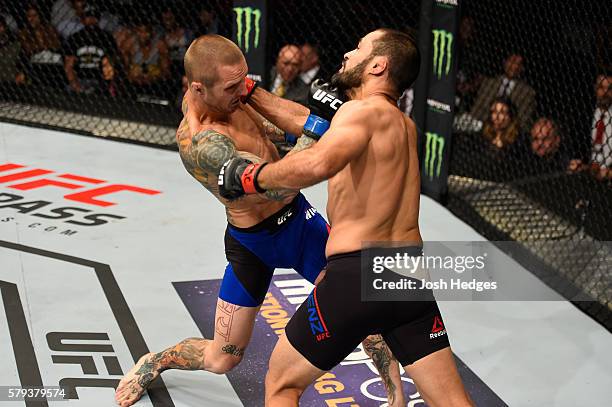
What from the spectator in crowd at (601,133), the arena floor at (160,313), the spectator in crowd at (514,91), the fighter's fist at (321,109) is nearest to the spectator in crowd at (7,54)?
the arena floor at (160,313)

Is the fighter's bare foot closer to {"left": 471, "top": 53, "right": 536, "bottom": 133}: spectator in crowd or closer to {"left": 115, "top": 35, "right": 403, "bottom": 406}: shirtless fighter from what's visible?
{"left": 115, "top": 35, "right": 403, "bottom": 406}: shirtless fighter

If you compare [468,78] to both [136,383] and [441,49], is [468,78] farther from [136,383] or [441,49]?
[136,383]

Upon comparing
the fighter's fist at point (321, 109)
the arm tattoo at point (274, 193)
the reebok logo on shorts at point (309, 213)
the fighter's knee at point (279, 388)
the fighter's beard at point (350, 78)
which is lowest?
the fighter's knee at point (279, 388)

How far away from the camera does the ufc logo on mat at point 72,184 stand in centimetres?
488

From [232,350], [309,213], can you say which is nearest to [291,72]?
[309,213]

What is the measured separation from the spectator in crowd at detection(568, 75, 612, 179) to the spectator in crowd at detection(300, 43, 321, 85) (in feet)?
6.02

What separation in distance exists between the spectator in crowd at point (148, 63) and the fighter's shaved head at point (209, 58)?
431 cm

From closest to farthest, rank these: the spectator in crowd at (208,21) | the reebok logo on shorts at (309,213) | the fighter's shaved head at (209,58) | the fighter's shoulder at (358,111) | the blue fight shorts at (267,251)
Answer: the fighter's shoulder at (358,111) → the fighter's shaved head at (209,58) → the blue fight shorts at (267,251) → the reebok logo on shorts at (309,213) → the spectator in crowd at (208,21)

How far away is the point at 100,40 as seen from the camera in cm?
701

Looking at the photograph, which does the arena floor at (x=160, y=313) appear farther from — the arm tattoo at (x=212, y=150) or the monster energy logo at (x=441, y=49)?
the arm tattoo at (x=212, y=150)

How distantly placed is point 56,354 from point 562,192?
3028 mm

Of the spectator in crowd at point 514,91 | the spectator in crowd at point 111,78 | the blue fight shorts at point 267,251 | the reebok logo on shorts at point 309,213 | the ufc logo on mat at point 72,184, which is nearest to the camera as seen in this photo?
the blue fight shorts at point 267,251

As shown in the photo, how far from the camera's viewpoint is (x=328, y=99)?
230 centimetres

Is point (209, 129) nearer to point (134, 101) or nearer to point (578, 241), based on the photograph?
point (578, 241)
